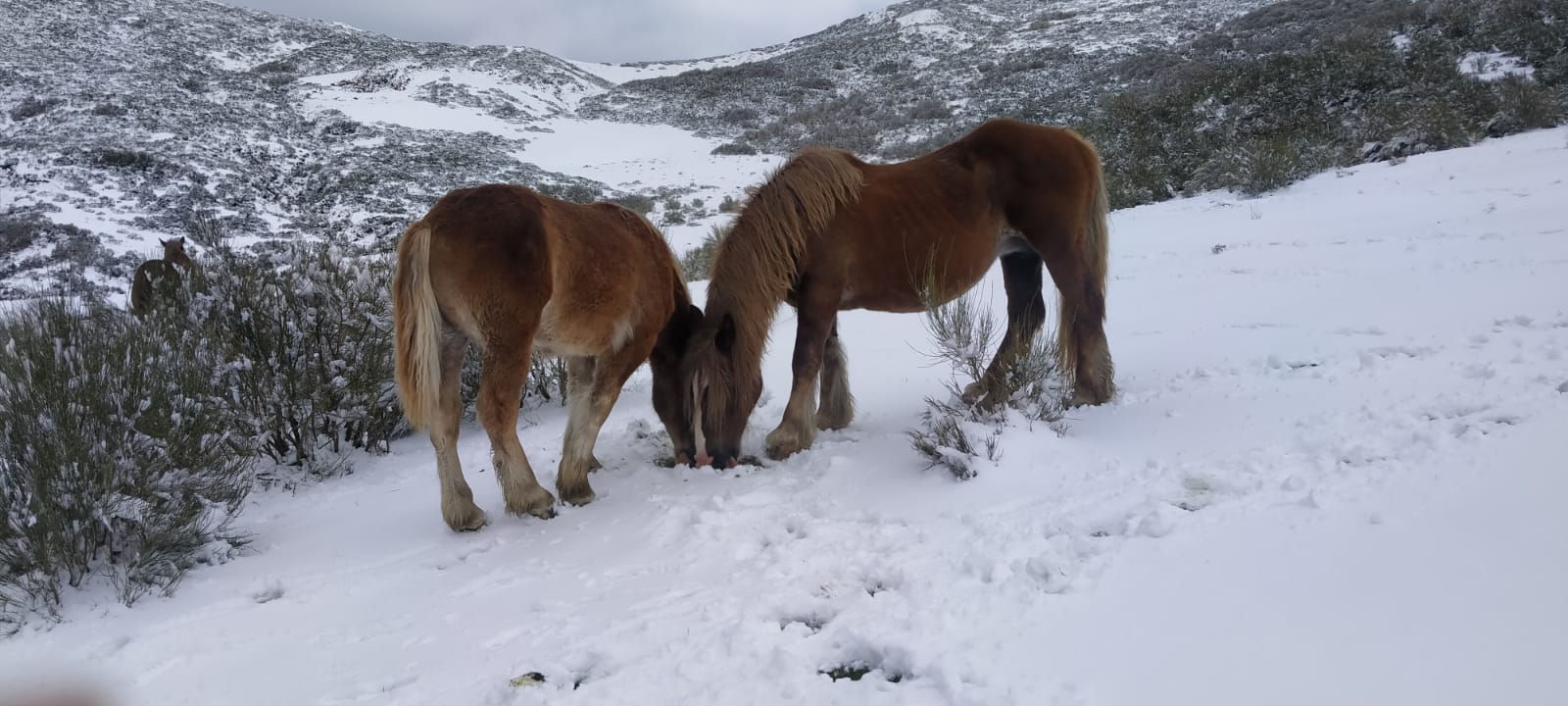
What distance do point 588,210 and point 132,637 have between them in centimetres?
254

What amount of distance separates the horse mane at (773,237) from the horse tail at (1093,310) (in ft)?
4.47

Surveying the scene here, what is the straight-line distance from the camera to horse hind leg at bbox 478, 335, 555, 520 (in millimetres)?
3307

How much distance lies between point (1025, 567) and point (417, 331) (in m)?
2.65

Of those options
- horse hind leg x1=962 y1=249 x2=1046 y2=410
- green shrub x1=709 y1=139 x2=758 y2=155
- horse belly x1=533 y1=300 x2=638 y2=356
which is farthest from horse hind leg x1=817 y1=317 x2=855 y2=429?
green shrub x1=709 y1=139 x2=758 y2=155

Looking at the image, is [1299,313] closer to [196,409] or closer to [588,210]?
[588,210]

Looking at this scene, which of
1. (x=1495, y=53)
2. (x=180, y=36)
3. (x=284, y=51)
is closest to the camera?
(x=1495, y=53)

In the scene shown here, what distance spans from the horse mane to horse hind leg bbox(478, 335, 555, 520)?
1.16 m

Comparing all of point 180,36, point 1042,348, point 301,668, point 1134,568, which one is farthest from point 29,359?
point 180,36

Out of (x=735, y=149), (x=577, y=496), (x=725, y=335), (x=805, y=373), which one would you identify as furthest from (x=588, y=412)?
(x=735, y=149)

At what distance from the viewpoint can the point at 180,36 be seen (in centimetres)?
3319

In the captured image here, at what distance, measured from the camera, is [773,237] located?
4020mm

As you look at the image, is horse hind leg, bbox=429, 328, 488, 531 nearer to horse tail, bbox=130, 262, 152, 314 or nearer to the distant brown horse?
the distant brown horse

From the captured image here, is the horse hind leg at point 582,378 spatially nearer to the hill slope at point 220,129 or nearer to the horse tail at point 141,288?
the horse tail at point 141,288

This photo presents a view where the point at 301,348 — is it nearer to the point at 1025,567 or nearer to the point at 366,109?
the point at 1025,567
